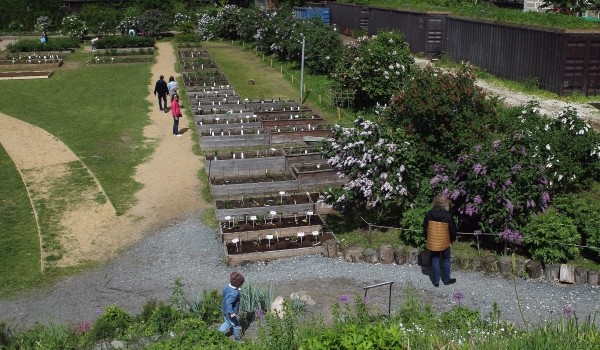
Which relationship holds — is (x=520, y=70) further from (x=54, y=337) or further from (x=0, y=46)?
(x=0, y=46)

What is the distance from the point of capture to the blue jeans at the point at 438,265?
38.5 ft

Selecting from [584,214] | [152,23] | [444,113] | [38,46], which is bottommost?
[584,214]

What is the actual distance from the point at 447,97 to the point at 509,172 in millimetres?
3174

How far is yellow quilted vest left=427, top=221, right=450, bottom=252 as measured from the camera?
11406 mm

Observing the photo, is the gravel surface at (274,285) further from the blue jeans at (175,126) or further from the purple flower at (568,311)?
the blue jeans at (175,126)

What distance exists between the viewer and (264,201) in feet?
54.6

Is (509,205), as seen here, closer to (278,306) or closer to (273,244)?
(273,244)

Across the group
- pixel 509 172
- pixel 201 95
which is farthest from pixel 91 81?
pixel 509 172

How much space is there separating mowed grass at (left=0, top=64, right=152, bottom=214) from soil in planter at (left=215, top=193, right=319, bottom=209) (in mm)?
2512

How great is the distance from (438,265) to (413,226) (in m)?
1.85

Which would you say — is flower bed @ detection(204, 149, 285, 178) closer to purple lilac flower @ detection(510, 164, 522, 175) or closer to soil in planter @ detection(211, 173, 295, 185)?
soil in planter @ detection(211, 173, 295, 185)

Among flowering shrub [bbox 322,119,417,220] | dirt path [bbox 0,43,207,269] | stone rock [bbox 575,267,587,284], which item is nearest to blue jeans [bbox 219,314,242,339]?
flowering shrub [bbox 322,119,417,220]

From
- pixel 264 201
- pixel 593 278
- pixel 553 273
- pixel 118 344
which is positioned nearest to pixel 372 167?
pixel 264 201

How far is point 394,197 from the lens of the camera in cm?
1416
